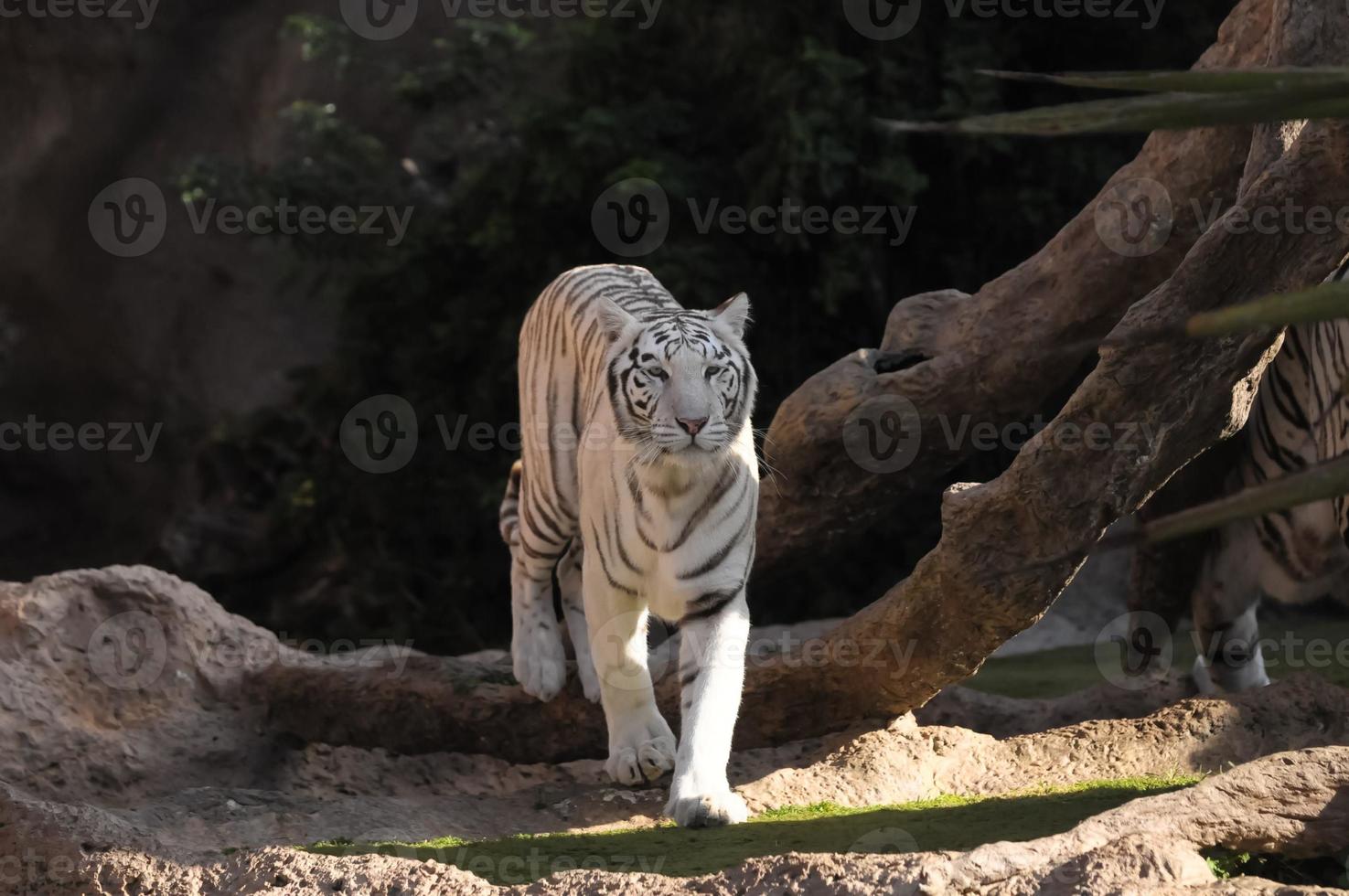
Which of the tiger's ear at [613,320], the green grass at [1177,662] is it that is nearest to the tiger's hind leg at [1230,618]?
the green grass at [1177,662]

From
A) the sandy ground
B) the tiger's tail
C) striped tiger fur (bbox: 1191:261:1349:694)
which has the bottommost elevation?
the sandy ground

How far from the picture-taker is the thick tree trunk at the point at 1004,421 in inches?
173

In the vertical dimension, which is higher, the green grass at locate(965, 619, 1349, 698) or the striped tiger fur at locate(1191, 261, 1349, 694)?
the striped tiger fur at locate(1191, 261, 1349, 694)

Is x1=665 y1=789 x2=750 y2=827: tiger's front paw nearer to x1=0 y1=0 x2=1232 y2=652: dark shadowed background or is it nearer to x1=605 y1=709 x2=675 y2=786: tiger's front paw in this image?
x1=605 y1=709 x2=675 y2=786: tiger's front paw

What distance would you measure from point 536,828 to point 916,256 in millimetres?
5970

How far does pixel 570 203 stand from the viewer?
10055 millimetres

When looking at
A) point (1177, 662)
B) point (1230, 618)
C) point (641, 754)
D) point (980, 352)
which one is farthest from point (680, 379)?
point (1177, 662)

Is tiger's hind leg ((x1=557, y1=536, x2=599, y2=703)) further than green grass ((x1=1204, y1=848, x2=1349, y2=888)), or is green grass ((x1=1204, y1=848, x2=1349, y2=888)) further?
tiger's hind leg ((x1=557, y1=536, x2=599, y2=703))

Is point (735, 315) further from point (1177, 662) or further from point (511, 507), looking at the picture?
point (1177, 662)

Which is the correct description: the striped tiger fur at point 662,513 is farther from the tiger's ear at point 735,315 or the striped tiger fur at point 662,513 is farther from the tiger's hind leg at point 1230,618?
the tiger's hind leg at point 1230,618

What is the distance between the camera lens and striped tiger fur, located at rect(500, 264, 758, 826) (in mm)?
4367

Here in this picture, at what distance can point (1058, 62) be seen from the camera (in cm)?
1003

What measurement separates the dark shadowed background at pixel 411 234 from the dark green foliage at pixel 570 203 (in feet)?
0.09

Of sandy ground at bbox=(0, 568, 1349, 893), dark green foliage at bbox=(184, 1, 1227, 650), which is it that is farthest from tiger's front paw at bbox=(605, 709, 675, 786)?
dark green foliage at bbox=(184, 1, 1227, 650)
